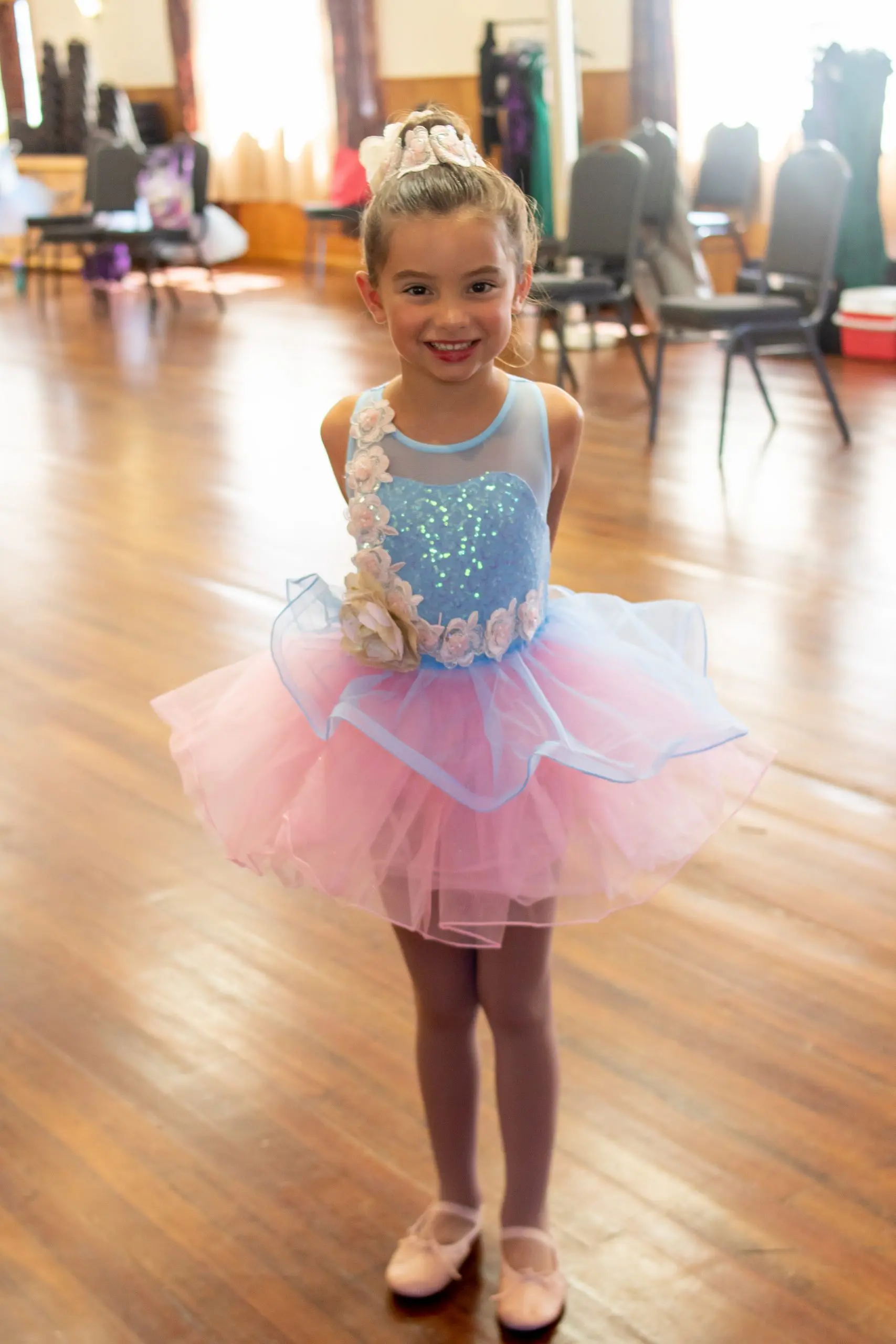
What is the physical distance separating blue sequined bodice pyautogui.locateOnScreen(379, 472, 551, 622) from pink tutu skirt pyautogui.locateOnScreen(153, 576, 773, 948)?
66 millimetres

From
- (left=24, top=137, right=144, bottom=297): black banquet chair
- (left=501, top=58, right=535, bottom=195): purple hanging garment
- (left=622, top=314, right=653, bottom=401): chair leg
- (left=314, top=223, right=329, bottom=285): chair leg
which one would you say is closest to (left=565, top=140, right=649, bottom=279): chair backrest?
(left=622, top=314, right=653, bottom=401): chair leg

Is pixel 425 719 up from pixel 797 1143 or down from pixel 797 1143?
up

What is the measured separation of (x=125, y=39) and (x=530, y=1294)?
43.9 ft

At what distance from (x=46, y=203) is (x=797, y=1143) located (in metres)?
12.6

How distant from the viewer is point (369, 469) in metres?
1.42

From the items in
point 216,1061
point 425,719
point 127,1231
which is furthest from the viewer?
point 216,1061

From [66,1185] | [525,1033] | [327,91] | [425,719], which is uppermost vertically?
[327,91]

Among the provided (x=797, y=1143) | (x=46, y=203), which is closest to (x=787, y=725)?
(x=797, y=1143)

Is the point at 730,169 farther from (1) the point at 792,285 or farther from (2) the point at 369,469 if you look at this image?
(2) the point at 369,469

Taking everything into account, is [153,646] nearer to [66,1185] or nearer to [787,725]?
[787,725]

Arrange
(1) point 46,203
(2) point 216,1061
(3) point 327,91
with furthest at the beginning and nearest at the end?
(1) point 46,203 < (3) point 327,91 < (2) point 216,1061

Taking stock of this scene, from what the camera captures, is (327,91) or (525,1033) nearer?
(525,1033)

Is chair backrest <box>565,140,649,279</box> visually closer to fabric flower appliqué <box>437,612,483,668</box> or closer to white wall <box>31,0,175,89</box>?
fabric flower appliqué <box>437,612,483,668</box>

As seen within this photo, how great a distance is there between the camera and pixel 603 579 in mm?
3893
